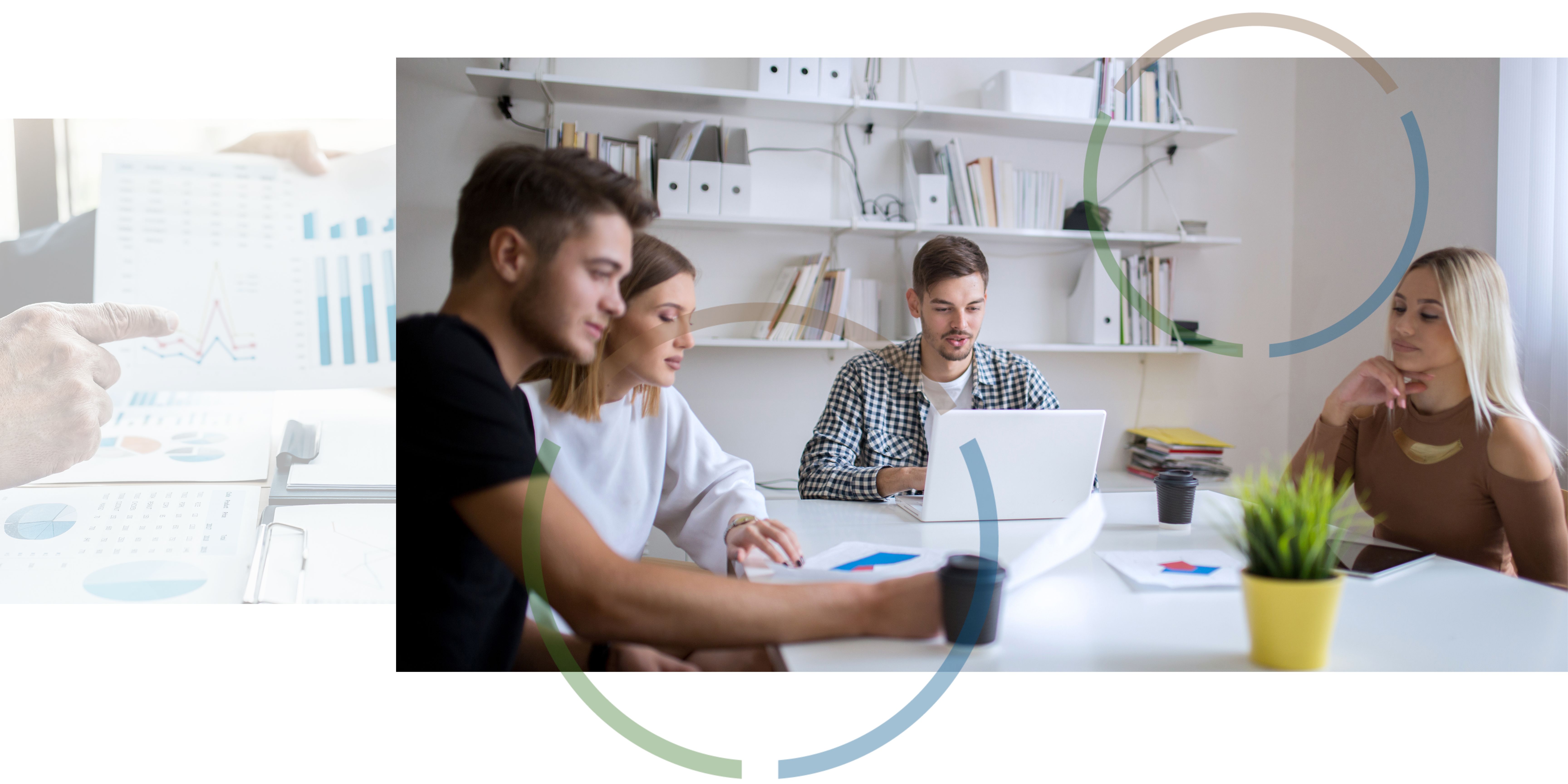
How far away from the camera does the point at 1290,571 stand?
2.52 feet

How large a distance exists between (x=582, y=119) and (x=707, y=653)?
77.0 inches

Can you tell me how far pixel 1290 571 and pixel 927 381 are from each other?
1.24m

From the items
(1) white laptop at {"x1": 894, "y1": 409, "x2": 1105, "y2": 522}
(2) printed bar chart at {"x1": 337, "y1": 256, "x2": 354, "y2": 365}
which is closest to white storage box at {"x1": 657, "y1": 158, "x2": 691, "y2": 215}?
(2) printed bar chart at {"x1": 337, "y1": 256, "x2": 354, "y2": 365}

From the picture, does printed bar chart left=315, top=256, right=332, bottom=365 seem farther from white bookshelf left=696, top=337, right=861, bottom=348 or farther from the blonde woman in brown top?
the blonde woman in brown top

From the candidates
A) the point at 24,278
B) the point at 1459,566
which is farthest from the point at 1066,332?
the point at 24,278

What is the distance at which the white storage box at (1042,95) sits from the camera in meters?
2.52

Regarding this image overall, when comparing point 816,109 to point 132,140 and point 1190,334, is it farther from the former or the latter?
point 132,140

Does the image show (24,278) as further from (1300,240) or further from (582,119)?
(1300,240)

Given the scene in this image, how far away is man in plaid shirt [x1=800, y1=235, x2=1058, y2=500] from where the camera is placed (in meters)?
1.87

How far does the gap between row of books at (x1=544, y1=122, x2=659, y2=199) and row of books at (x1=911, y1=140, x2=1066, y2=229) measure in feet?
2.74

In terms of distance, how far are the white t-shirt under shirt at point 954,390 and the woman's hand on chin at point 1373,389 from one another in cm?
72

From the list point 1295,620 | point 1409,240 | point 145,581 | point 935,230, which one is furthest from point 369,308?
point 1409,240

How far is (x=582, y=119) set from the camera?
2.48 meters

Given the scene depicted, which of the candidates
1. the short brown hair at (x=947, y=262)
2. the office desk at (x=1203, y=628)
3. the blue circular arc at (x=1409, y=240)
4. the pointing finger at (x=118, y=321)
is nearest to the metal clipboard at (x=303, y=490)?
the pointing finger at (x=118, y=321)
